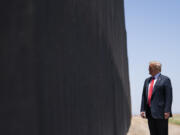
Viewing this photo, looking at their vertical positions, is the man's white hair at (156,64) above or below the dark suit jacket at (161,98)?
above

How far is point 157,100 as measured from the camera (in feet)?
19.1

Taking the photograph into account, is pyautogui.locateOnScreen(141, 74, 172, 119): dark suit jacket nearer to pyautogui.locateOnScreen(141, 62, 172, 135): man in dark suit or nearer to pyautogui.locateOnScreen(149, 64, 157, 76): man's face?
pyautogui.locateOnScreen(141, 62, 172, 135): man in dark suit

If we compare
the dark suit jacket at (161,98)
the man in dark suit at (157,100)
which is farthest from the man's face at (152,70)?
the dark suit jacket at (161,98)

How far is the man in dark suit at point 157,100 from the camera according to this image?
5738 mm

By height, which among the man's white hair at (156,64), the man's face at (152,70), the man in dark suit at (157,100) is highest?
the man's white hair at (156,64)

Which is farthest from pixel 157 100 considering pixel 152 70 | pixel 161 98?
pixel 152 70

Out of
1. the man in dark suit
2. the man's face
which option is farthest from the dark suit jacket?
the man's face

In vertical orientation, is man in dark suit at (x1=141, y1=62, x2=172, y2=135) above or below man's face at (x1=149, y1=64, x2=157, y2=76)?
below

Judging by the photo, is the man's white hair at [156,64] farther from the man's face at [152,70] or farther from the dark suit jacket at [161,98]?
the dark suit jacket at [161,98]

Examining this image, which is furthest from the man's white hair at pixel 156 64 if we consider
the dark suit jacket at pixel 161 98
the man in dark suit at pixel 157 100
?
the dark suit jacket at pixel 161 98

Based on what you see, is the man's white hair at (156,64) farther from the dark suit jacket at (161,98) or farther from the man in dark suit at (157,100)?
the dark suit jacket at (161,98)

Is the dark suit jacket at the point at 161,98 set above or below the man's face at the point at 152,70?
below

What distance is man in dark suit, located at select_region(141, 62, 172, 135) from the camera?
18.8ft

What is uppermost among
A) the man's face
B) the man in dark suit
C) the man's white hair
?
the man's white hair
